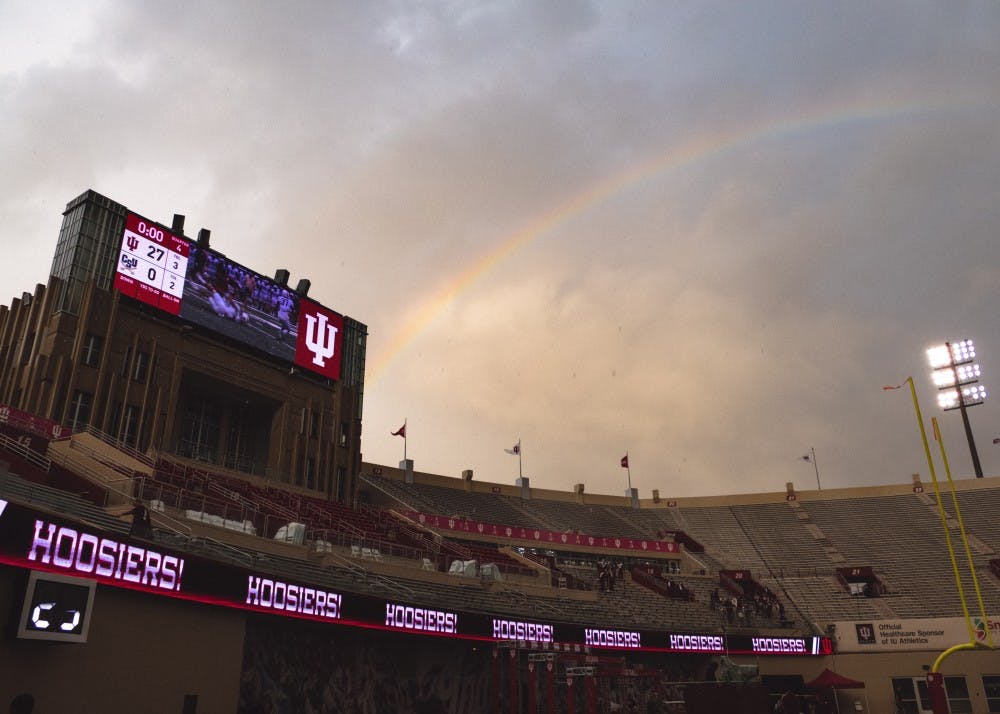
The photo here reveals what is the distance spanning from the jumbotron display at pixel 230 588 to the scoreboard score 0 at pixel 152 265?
66.7 ft

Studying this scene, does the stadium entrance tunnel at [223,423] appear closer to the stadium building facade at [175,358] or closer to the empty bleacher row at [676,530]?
the stadium building facade at [175,358]

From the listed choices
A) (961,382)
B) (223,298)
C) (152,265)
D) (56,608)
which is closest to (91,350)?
(152,265)

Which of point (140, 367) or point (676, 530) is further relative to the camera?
point (676, 530)

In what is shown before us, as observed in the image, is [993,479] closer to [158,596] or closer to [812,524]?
[812,524]

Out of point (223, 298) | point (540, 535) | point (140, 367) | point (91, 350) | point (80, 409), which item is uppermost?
point (223, 298)

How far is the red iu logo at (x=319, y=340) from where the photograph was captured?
43.8m

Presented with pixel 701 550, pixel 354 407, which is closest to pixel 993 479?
pixel 701 550

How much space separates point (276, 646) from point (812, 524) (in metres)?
46.7

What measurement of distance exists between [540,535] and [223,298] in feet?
80.9

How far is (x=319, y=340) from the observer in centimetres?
4528

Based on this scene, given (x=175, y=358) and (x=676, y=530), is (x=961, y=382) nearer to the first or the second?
(x=676, y=530)

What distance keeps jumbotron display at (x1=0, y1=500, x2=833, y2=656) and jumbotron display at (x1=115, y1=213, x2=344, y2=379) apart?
66.3ft

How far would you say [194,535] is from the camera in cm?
2202

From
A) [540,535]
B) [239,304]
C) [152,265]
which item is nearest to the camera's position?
[152,265]
